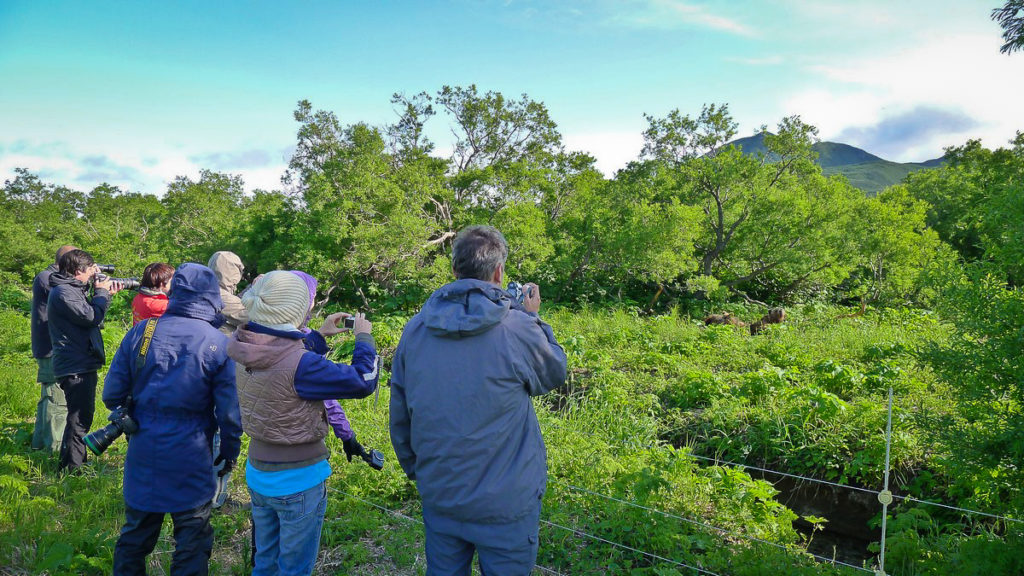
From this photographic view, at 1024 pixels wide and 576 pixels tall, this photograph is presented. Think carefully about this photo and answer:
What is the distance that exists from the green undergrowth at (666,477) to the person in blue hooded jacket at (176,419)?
613 millimetres

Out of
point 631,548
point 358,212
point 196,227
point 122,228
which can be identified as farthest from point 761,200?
point 122,228

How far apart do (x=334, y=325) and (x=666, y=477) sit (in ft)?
9.73

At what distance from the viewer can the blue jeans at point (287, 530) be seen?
93.0 inches

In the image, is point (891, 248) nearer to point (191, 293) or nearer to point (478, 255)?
point (478, 255)

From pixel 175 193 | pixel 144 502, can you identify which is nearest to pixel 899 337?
pixel 144 502

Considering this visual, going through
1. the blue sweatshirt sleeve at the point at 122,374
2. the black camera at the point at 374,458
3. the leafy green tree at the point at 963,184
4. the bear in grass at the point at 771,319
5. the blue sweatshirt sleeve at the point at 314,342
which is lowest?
the black camera at the point at 374,458

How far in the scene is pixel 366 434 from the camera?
17.1 ft

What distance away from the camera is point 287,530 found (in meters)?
2.36

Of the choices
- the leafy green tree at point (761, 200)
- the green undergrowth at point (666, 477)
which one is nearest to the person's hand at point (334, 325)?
the green undergrowth at point (666, 477)

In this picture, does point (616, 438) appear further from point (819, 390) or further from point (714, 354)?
point (714, 354)

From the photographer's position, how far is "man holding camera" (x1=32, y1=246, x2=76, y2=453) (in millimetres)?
4590

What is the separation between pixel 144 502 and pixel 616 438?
4.07 metres

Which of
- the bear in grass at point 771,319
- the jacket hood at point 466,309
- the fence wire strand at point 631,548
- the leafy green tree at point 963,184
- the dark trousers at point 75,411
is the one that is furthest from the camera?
the leafy green tree at point 963,184

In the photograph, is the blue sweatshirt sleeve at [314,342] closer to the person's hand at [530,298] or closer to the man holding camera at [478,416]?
the man holding camera at [478,416]
